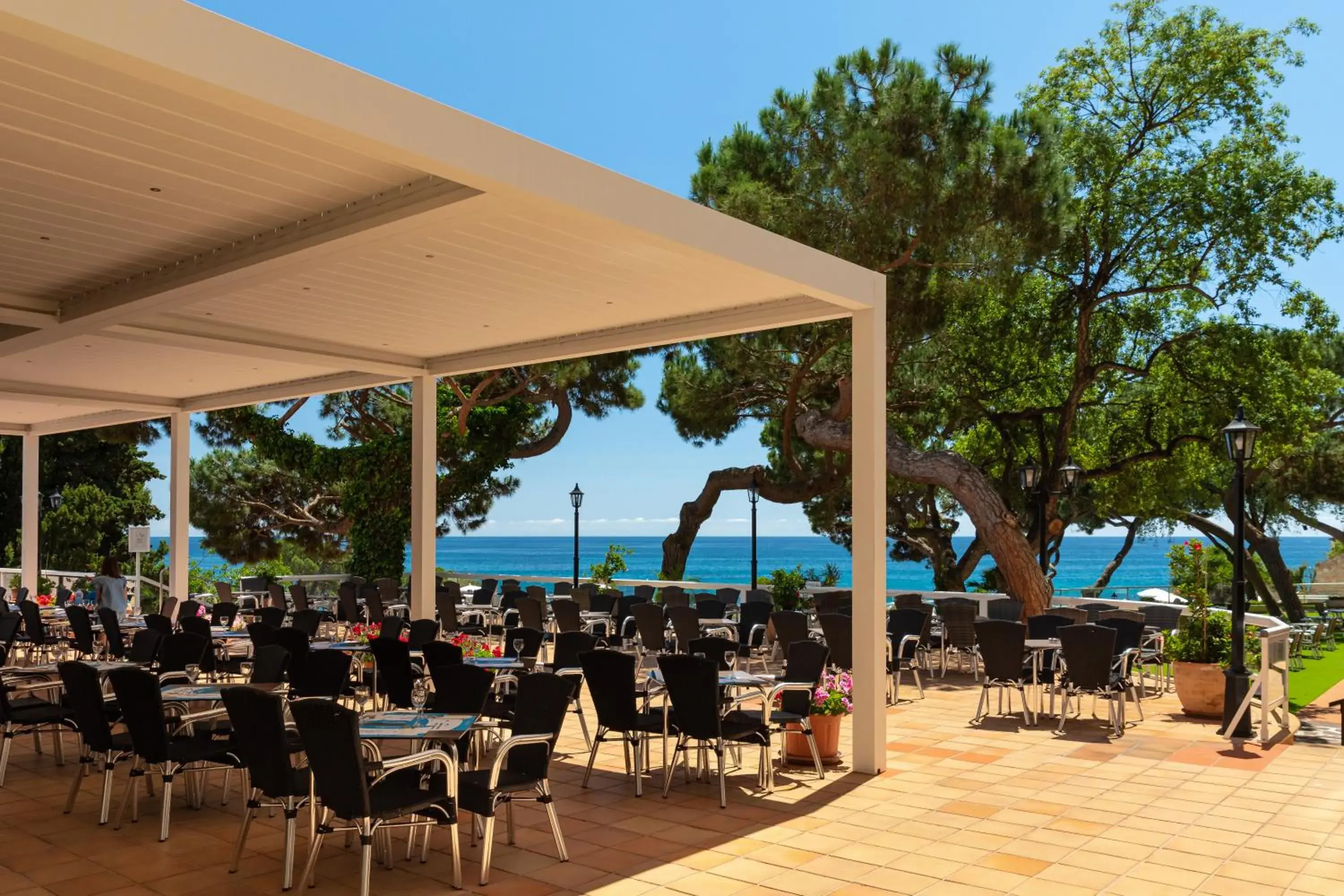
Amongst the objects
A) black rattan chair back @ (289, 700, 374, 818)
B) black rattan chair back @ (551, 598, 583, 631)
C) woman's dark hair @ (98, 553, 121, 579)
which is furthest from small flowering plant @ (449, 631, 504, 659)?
woman's dark hair @ (98, 553, 121, 579)

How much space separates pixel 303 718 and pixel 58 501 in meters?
16.8

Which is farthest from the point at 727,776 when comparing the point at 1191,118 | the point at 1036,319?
the point at 1191,118

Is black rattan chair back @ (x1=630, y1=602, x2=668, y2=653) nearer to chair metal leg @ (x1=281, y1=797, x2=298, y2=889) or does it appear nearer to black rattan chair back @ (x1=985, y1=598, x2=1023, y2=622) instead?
black rattan chair back @ (x1=985, y1=598, x2=1023, y2=622)

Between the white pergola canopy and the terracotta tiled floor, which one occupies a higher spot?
the white pergola canopy

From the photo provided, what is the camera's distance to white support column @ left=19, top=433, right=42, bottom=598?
53.9 ft

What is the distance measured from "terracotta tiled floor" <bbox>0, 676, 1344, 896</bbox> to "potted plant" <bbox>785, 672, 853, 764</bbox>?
0.24 meters

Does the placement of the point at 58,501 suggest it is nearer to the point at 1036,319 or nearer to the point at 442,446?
the point at 442,446

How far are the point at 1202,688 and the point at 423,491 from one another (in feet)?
23.6

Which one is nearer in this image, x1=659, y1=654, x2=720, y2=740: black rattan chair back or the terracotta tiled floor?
the terracotta tiled floor

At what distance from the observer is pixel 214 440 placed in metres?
23.4

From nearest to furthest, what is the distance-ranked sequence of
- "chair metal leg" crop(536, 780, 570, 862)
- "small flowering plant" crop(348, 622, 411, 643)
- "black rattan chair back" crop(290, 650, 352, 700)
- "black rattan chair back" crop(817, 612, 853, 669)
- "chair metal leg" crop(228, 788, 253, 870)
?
"chair metal leg" crop(228, 788, 253, 870) < "chair metal leg" crop(536, 780, 570, 862) < "black rattan chair back" crop(290, 650, 352, 700) < "small flowering plant" crop(348, 622, 411, 643) < "black rattan chair back" crop(817, 612, 853, 669)

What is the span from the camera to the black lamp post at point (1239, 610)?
26.6 feet

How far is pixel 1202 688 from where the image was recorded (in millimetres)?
8945

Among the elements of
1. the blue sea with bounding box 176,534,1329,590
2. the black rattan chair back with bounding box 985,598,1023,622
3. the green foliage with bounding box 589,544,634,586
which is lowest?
the blue sea with bounding box 176,534,1329,590
